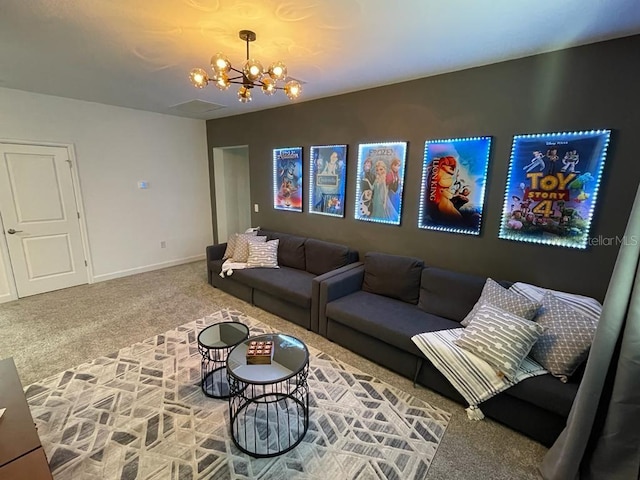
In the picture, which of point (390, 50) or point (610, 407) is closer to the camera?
point (610, 407)

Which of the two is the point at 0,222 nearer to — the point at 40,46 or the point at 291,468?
the point at 40,46

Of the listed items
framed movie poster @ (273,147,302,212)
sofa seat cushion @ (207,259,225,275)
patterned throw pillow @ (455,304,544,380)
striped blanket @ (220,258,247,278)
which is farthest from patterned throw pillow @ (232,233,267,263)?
patterned throw pillow @ (455,304,544,380)

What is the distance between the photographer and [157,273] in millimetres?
4875

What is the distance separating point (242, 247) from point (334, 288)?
1.74 meters

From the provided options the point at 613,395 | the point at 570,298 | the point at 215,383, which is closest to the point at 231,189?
the point at 215,383

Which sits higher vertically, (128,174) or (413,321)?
(128,174)

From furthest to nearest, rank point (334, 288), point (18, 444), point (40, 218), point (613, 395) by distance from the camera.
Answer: point (40, 218)
point (334, 288)
point (613, 395)
point (18, 444)

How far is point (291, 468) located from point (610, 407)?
1.69 metres

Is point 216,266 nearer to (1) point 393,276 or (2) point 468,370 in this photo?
(1) point 393,276

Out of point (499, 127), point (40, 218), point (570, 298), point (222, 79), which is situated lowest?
point (570, 298)

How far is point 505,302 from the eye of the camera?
2209 mm

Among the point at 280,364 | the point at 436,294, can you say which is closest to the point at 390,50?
the point at 436,294

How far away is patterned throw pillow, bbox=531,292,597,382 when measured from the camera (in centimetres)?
182

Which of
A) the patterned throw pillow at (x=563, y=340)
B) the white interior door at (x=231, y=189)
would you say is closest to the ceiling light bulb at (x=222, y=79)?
the patterned throw pillow at (x=563, y=340)
